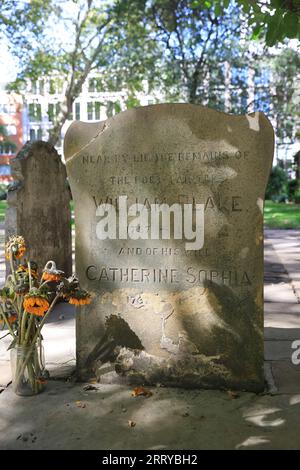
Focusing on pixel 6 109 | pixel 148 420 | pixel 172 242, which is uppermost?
pixel 6 109

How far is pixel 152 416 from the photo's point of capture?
3.17 m

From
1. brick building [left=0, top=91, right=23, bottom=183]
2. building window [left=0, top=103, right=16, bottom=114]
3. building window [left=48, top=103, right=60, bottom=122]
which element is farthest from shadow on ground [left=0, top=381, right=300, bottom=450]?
building window [left=0, top=103, right=16, bottom=114]

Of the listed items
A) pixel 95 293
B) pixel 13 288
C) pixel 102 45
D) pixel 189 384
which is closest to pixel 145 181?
pixel 95 293

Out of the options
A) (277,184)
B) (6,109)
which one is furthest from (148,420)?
(6,109)

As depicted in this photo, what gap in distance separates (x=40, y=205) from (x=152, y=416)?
3.31 meters

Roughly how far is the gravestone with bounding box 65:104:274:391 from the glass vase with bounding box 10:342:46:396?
36 centimetres

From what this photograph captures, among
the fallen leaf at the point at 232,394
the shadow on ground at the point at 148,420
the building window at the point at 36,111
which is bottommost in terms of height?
the shadow on ground at the point at 148,420

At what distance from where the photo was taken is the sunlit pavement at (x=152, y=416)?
9.40ft

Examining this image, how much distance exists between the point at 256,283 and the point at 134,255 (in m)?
0.86

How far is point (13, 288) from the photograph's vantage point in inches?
138

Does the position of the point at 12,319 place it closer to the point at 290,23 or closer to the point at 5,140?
the point at 290,23

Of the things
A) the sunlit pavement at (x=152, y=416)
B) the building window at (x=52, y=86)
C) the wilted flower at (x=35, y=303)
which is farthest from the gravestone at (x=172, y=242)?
the building window at (x=52, y=86)

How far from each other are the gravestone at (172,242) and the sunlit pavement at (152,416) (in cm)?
22

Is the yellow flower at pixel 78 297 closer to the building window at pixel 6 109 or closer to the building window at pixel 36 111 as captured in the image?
the building window at pixel 36 111
